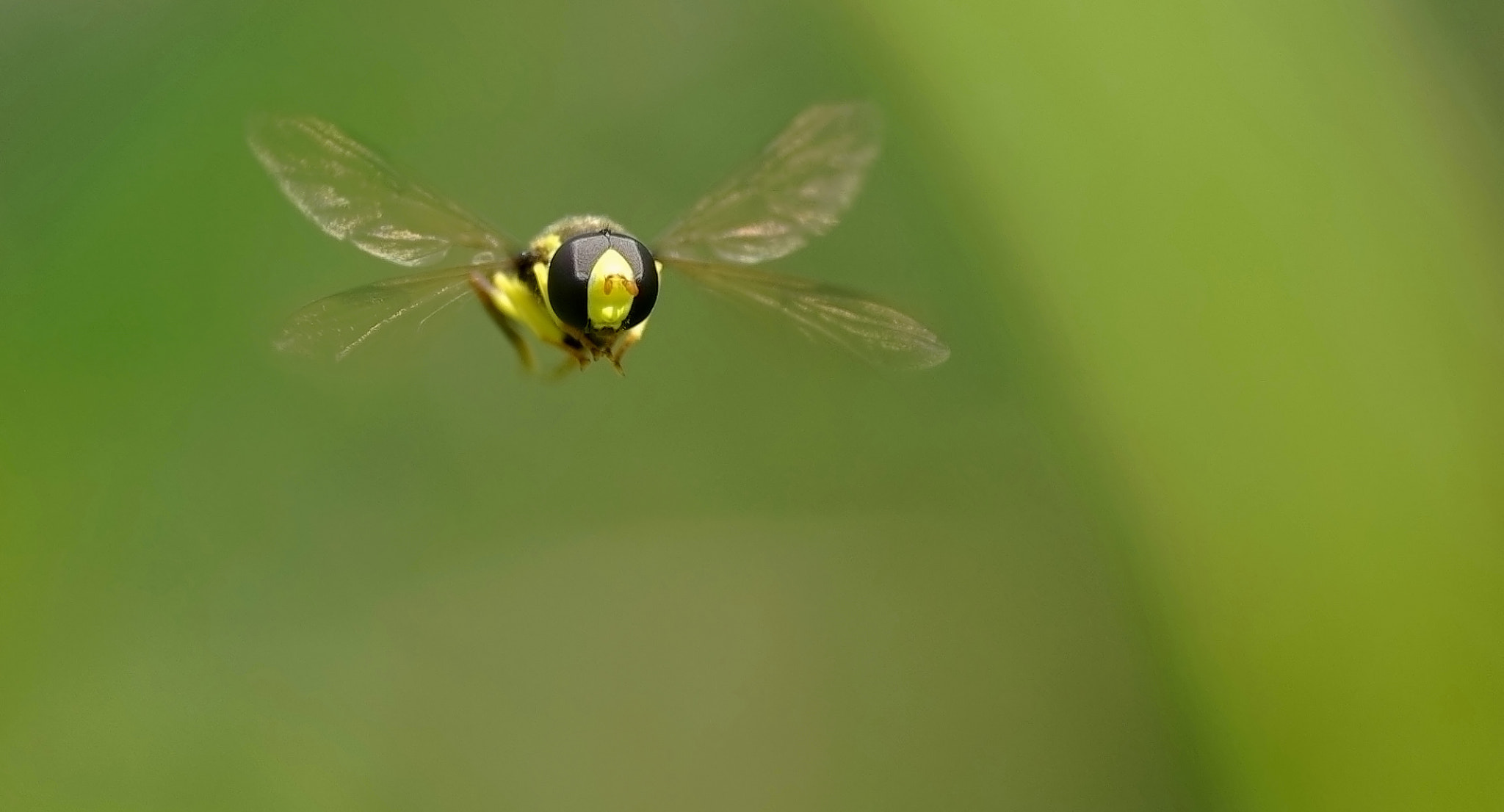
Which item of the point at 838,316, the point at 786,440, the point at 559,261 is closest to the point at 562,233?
the point at 559,261

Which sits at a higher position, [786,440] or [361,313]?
[786,440]

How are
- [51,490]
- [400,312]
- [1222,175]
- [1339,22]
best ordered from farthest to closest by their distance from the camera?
[51,490]
[1339,22]
[1222,175]
[400,312]

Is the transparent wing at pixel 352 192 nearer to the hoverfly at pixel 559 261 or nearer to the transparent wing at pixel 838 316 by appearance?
the hoverfly at pixel 559 261

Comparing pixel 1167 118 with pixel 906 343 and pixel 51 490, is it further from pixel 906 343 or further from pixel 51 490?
pixel 51 490

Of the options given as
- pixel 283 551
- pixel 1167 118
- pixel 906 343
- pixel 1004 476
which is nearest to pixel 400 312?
pixel 906 343

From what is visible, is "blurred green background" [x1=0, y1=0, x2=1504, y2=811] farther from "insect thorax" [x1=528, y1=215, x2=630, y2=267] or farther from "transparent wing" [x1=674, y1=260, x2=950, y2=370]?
"insect thorax" [x1=528, y1=215, x2=630, y2=267]

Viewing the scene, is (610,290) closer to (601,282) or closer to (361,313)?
(601,282)
